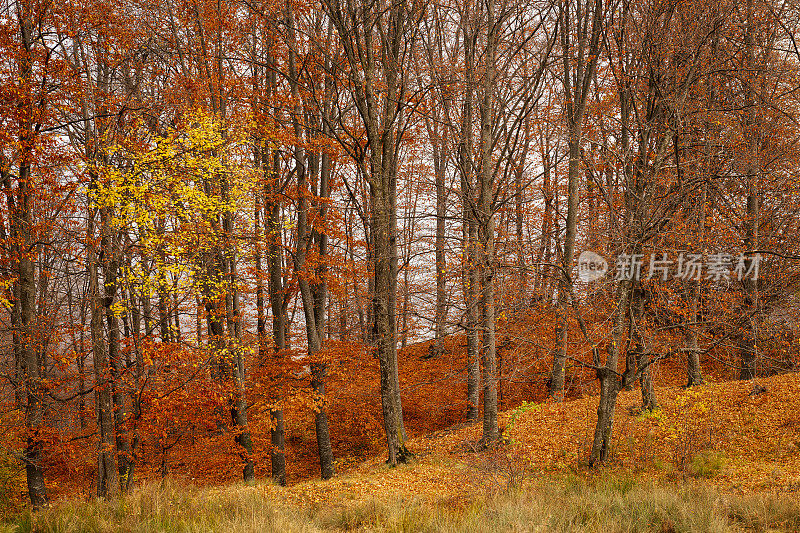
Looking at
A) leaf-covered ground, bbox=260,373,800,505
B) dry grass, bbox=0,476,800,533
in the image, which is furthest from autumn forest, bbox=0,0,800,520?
dry grass, bbox=0,476,800,533

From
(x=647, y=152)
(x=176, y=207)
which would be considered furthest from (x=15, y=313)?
(x=647, y=152)

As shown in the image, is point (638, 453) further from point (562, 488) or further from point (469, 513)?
point (469, 513)

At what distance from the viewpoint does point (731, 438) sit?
916 centimetres

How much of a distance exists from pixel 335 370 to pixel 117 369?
468 cm

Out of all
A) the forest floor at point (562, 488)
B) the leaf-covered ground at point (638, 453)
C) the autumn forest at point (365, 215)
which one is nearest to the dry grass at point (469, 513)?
the forest floor at point (562, 488)

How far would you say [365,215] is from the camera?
1401cm

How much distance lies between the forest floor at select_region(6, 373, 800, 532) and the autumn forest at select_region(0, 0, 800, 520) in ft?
1.17

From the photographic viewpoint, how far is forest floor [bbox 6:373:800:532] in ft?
18.8

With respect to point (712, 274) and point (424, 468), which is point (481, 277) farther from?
point (712, 274)

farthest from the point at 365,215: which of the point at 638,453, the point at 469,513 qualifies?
the point at 469,513

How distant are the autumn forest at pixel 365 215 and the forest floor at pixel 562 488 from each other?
356mm

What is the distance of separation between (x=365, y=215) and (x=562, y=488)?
8.81 metres

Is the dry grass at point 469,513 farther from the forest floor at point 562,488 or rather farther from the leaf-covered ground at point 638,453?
the leaf-covered ground at point 638,453

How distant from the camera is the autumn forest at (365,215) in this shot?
818 cm
